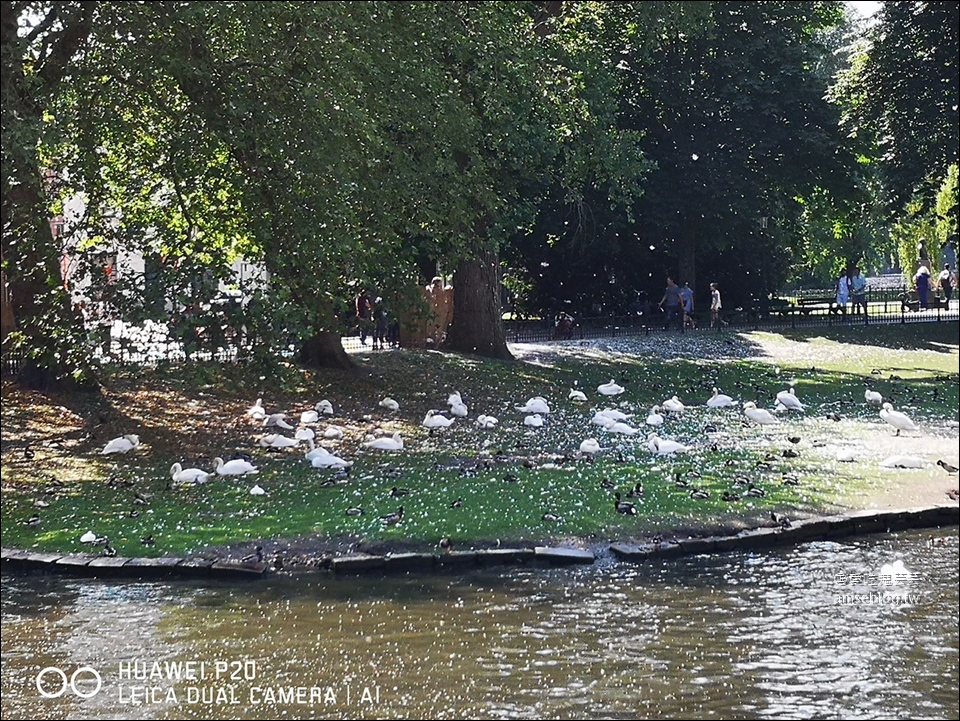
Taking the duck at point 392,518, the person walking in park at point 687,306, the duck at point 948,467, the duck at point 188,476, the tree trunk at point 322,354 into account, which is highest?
the person walking in park at point 687,306

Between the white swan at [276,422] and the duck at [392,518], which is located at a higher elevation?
the white swan at [276,422]

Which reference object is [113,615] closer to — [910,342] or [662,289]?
[910,342]

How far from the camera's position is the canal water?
30.7 ft

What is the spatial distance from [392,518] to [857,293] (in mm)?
42016

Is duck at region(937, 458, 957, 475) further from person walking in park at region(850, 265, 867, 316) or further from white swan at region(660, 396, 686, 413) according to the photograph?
person walking in park at region(850, 265, 867, 316)

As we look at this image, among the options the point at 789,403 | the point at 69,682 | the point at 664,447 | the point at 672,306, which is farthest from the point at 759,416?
the point at 672,306

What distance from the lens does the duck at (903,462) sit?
58.2 feet

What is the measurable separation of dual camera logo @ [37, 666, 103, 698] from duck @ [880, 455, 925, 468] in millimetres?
11325

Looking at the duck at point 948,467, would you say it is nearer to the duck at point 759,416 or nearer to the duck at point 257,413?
the duck at point 759,416

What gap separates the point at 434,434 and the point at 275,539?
7.81m

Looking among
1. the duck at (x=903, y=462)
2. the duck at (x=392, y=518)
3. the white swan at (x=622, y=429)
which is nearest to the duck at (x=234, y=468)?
the duck at (x=392, y=518)

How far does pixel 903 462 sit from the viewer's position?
58.4 feet

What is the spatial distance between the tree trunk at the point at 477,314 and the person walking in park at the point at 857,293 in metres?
20.1

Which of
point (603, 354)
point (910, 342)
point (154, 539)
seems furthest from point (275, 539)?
point (910, 342)
